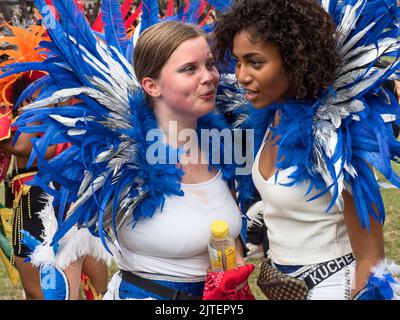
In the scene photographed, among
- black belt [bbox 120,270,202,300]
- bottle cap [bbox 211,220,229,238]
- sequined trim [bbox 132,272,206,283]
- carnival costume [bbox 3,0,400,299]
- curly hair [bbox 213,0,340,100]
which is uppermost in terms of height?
curly hair [bbox 213,0,340,100]

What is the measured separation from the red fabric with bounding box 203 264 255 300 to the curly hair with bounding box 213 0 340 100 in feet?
2.10

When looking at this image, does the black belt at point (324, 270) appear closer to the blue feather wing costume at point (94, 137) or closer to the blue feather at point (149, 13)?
the blue feather wing costume at point (94, 137)

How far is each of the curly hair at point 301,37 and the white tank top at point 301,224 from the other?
310mm

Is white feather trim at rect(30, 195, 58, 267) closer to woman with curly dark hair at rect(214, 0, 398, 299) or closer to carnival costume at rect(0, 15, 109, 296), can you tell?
carnival costume at rect(0, 15, 109, 296)

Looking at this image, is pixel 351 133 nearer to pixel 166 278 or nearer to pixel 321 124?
pixel 321 124

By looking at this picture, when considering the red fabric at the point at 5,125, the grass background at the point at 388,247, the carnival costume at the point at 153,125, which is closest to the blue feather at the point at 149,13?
the carnival costume at the point at 153,125

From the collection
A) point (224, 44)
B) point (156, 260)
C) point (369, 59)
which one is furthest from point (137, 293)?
point (369, 59)

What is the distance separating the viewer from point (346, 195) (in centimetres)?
210

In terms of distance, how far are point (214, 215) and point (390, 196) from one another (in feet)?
13.1

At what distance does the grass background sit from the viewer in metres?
4.29

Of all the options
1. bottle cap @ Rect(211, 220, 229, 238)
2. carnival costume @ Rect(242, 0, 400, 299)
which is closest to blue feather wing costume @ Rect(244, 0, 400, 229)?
carnival costume @ Rect(242, 0, 400, 299)

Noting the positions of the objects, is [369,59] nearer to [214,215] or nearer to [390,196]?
[214,215]

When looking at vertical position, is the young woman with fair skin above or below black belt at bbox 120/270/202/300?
above

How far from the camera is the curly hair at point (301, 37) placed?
81.0 inches
